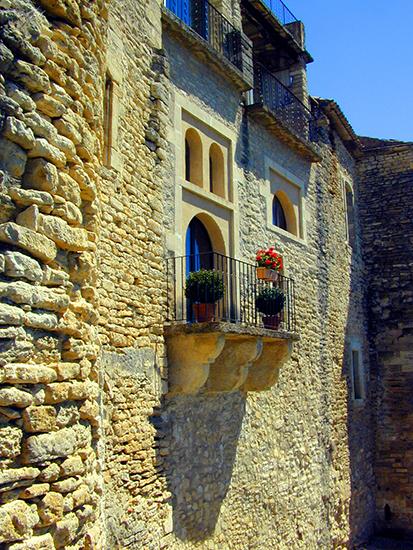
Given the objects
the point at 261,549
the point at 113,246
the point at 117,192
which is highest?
the point at 117,192

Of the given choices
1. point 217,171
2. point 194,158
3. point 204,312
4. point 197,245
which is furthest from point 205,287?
point 217,171

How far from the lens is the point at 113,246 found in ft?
22.2

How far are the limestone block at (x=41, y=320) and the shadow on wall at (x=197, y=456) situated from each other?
163 inches

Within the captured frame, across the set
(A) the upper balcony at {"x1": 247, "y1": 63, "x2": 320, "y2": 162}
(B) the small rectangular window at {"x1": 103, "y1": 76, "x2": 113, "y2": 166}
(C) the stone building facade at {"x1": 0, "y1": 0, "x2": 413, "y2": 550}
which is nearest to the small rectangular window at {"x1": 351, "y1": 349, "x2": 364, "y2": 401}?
(C) the stone building facade at {"x1": 0, "y1": 0, "x2": 413, "y2": 550}

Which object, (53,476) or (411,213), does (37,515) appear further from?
(411,213)

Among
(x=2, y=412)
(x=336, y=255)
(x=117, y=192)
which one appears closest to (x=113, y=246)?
(x=117, y=192)

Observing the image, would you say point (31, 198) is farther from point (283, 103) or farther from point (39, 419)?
point (283, 103)

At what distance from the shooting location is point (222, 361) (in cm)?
810

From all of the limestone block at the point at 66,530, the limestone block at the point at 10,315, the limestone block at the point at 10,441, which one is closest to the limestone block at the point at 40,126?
the limestone block at the point at 10,315

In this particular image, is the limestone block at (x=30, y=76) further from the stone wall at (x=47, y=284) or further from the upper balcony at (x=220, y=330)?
the upper balcony at (x=220, y=330)

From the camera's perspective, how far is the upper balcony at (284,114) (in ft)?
37.0

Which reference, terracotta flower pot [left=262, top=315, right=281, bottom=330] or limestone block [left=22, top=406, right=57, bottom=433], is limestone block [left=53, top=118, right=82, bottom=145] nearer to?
limestone block [left=22, top=406, right=57, bottom=433]

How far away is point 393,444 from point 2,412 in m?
13.8

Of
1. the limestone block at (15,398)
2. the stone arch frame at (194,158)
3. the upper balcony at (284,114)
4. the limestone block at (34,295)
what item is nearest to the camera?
the limestone block at (15,398)
